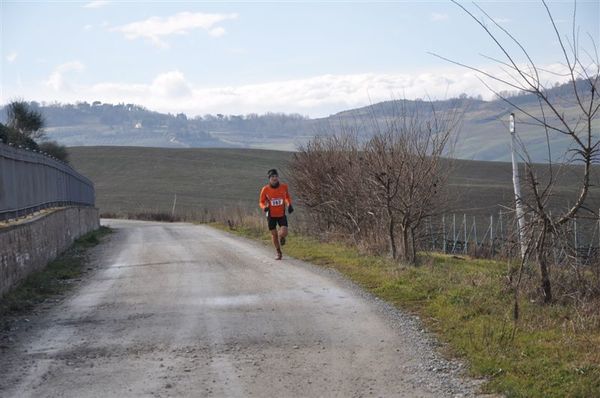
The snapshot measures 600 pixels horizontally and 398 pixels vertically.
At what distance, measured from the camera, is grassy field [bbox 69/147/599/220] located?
66.2m

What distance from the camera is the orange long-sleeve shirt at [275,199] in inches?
658

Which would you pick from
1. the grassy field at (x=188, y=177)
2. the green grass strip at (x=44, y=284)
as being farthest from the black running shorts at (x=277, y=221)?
the grassy field at (x=188, y=177)

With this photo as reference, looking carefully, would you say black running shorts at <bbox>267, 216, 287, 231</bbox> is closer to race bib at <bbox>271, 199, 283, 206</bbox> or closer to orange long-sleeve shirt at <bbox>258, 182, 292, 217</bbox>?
orange long-sleeve shirt at <bbox>258, 182, 292, 217</bbox>

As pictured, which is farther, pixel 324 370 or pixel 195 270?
pixel 195 270

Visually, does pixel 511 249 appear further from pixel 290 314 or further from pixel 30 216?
pixel 30 216

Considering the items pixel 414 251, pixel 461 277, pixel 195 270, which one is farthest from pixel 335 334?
pixel 414 251

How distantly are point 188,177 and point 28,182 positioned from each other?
2868 inches

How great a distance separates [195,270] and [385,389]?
829 centimetres

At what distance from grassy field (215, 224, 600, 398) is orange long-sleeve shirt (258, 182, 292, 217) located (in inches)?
126

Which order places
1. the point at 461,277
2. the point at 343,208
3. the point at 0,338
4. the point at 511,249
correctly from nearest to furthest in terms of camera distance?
the point at 0,338, the point at 511,249, the point at 461,277, the point at 343,208

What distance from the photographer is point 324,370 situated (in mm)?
7008

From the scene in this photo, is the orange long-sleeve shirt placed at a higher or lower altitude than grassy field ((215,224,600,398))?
higher

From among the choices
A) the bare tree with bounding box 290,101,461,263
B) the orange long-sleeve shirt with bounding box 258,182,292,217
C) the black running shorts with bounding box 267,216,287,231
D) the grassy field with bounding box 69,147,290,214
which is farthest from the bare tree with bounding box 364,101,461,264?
the grassy field with bounding box 69,147,290,214

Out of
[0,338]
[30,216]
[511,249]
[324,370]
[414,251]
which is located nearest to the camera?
[324,370]
